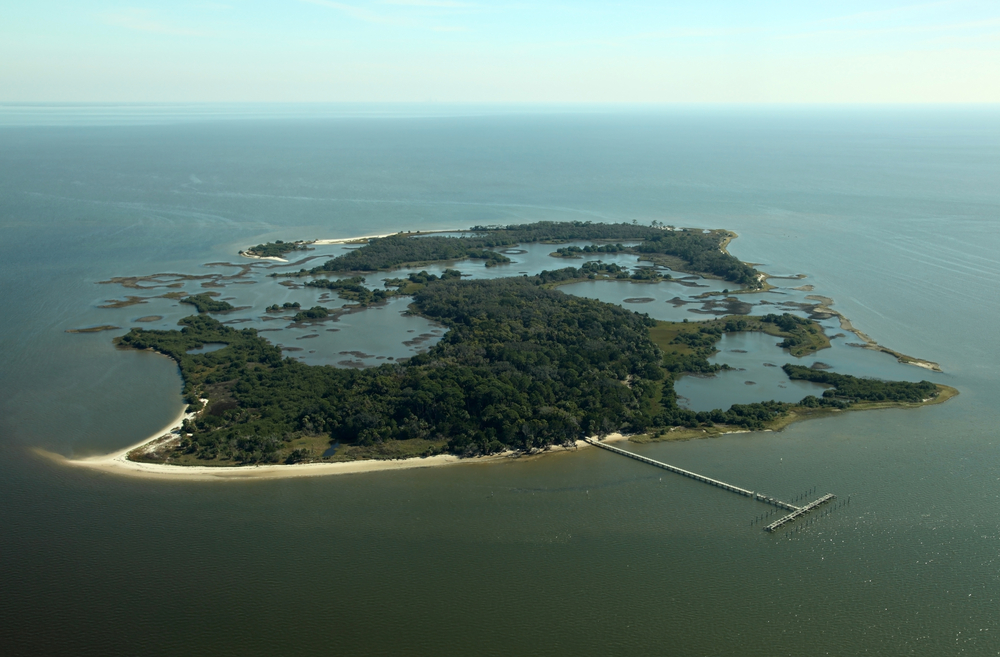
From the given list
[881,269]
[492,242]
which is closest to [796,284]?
[881,269]

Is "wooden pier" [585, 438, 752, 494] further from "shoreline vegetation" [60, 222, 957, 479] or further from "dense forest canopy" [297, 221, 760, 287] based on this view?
"dense forest canopy" [297, 221, 760, 287]

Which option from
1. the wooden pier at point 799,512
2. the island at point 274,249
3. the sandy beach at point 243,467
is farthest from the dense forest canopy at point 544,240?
the sandy beach at point 243,467

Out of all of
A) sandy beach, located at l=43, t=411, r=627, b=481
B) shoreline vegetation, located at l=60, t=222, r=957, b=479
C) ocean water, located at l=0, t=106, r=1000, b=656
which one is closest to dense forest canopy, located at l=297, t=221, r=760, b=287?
shoreline vegetation, located at l=60, t=222, r=957, b=479

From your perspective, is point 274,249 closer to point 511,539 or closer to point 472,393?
point 472,393

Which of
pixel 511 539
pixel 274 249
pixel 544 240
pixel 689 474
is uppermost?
pixel 544 240

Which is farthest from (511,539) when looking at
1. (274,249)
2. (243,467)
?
(274,249)

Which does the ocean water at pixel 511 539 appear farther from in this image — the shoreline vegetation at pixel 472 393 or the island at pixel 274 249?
the island at pixel 274 249
